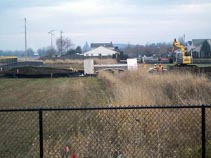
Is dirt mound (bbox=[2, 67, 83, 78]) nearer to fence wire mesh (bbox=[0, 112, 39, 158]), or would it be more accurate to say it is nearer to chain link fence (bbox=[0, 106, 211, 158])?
fence wire mesh (bbox=[0, 112, 39, 158])

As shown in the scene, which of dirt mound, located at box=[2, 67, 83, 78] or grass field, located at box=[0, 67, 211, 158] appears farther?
dirt mound, located at box=[2, 67, 83, 78]

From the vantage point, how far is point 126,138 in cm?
916

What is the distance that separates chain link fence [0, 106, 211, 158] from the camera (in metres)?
8.20

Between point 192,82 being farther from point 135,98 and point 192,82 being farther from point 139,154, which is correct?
point 139,154

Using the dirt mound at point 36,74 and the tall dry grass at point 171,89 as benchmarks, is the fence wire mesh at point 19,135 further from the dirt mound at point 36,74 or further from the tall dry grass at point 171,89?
the dirt mound at point 36,74

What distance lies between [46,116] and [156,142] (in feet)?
19.6

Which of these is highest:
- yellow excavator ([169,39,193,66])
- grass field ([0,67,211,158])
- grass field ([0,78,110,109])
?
yellow excavator ([169,39,193,66])

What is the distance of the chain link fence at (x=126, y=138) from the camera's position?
8195mm

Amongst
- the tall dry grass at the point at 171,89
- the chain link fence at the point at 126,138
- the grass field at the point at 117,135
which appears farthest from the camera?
the tall dry grass at the point at 171,89

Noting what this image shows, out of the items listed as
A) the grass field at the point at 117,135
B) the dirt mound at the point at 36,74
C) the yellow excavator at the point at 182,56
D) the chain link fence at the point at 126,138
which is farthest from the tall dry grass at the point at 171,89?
the dirt mound at the point at 36,74

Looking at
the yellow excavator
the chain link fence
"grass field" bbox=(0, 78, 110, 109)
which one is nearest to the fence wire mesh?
the chain link fence

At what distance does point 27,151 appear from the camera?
379 inches

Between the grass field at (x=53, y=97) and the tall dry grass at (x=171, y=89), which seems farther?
the grass field at (x=53, y=97)

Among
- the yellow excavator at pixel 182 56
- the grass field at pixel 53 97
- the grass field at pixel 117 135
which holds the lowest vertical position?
the grass field at pixel 53 97
